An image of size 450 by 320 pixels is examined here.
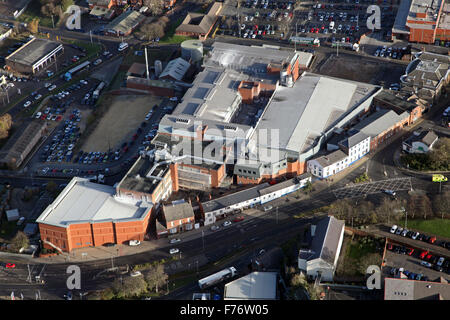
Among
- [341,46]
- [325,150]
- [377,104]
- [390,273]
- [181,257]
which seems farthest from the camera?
[341,46]

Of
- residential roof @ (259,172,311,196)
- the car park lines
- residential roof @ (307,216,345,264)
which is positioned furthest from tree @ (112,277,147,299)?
the car park lines

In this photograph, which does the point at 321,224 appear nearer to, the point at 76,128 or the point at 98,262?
the point at 98,262

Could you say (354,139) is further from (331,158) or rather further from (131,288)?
(131,288)

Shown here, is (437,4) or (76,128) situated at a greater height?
(437,4)

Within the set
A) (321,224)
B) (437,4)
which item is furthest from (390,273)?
(437,4)

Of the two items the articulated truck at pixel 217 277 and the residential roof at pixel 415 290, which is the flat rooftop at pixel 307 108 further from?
the residential roof at pixel 415 290

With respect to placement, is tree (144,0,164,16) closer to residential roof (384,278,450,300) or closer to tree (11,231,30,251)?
tree (11,231,30,251)
